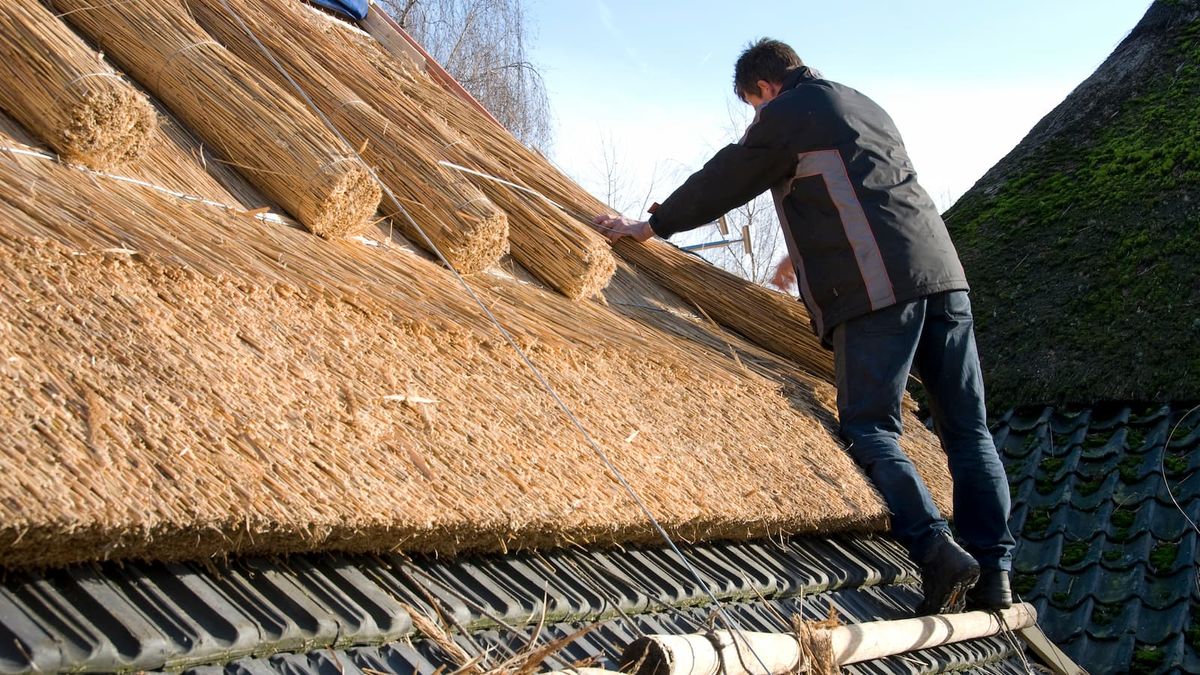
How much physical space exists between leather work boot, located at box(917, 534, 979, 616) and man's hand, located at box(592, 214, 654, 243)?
1271mm

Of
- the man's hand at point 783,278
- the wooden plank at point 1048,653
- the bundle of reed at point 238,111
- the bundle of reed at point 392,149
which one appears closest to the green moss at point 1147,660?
the wooden plank at point 1048,653

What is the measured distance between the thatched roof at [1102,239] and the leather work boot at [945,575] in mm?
1801

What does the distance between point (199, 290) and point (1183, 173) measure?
15.6ft

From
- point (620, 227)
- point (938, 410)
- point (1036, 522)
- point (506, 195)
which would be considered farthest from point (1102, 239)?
point (506, 195)

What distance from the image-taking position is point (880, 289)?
311cm

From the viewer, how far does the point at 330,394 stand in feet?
5.97

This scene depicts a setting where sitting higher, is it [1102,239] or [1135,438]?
[1102,239]

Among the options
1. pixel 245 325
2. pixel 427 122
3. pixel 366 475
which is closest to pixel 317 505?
pixel 366 475

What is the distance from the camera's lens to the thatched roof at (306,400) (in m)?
1.42

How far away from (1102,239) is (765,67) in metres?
2.39

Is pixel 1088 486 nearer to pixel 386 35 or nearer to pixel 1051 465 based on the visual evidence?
pixel 1051 465

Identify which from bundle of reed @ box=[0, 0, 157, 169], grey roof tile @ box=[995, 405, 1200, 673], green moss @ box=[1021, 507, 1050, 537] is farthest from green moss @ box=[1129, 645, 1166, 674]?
bundle of reed @ box=[0, 0, 157, 169]

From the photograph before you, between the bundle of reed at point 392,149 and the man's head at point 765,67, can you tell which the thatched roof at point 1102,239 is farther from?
the bundle of reed at point 392,149

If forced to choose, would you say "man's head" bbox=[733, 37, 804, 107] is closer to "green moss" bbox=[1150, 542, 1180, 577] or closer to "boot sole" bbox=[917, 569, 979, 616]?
"boot sole" bbox=[917, 569, 979, 616]
